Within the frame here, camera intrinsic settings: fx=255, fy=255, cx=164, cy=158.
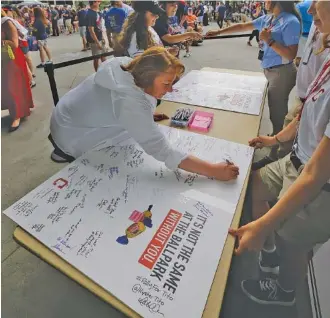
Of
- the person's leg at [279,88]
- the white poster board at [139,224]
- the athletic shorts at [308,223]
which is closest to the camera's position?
the white poster board at [139,224]

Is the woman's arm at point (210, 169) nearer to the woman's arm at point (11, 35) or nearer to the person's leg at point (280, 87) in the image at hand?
the person's leg at point (280, 87)

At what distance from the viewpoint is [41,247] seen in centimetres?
63

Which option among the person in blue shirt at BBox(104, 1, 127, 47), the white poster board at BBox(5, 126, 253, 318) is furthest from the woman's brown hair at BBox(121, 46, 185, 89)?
the person in blue shirt at BBox(104, 1, 127, 47)

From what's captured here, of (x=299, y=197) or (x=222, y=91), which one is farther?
(x=222, y=91)

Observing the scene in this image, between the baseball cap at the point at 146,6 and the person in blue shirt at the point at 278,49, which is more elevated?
the baseball cap at the point at 146,6

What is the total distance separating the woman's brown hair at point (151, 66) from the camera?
86 centimetres

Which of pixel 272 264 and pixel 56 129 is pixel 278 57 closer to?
pixel 272 264

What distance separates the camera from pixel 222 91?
A: 164cm

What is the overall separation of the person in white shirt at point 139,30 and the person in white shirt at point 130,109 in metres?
0.96

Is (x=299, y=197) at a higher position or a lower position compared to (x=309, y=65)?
lower

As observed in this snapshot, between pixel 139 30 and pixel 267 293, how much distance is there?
1776 millimetres

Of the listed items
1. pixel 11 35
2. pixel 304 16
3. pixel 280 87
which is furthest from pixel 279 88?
pixel 11 35

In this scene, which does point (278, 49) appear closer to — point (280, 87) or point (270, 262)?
point (280, 87)

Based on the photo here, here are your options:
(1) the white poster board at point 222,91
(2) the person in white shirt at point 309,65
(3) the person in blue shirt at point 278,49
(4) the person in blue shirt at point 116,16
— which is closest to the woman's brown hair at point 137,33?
(1) the white poster board at point 222,91
